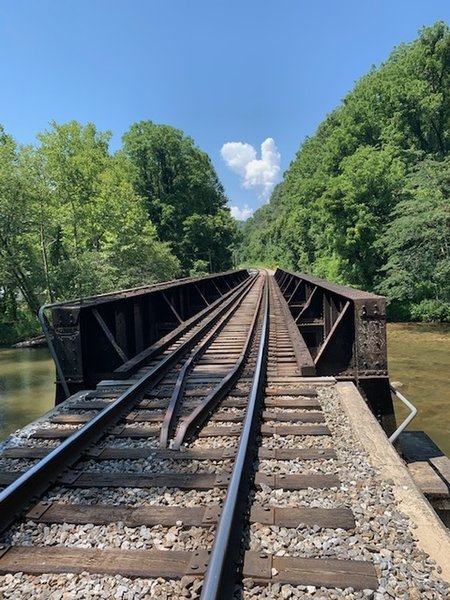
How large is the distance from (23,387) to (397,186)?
2231 centimetres

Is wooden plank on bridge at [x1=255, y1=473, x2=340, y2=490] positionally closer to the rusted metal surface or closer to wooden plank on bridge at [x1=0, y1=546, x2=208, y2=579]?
wooden plank on bridge at [x1=0, y1=546, x2=208, y2=579]

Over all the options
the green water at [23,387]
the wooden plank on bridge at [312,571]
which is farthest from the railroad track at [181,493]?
the green water at [23,387]

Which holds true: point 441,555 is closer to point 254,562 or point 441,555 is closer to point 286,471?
point 254,562

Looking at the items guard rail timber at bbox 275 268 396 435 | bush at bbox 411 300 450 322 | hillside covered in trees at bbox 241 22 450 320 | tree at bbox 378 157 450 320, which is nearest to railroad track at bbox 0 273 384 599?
guard rail timber at bbox 275 268 396 435

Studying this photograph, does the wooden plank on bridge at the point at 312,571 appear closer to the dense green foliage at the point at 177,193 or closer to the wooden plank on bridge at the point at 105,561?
the wooden plank on bridge at the point at 105,561

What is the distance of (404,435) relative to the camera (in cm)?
577

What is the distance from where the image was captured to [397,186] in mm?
25547

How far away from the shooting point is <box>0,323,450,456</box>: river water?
935 centimetres

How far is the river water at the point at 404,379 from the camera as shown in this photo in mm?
9352

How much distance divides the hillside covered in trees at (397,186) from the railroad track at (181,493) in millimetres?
18802

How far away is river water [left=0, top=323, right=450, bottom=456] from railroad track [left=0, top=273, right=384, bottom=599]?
5.12 m

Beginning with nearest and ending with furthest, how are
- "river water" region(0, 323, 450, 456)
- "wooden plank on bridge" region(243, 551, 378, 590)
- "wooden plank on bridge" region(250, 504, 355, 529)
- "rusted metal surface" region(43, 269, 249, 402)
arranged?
"wooden plank on bridge" region(243, 551, 378, 590), "wooden plank on bridge" region(250, 504, 355, 529), "rusted metal surface" region(43, 269, 249, 402), "river water" region(0, 323, 450, 456)

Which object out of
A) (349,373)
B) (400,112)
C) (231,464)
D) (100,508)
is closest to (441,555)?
(231,464)

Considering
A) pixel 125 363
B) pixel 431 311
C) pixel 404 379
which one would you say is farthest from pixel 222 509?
pixel 431 311
